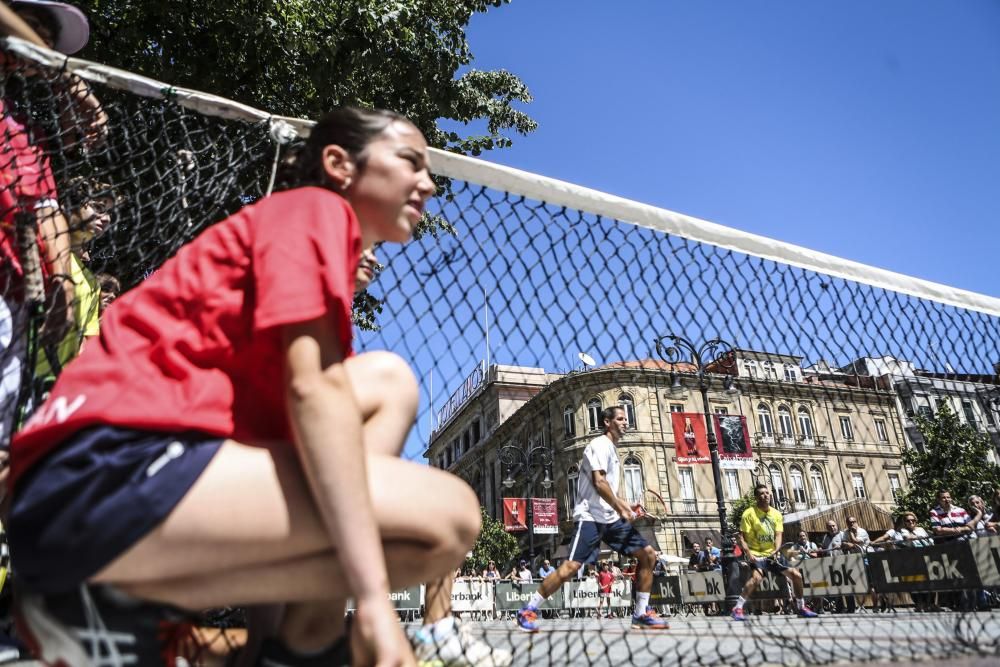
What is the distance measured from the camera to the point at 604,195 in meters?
3.81

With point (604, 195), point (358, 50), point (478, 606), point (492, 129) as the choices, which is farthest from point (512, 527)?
point (604, 195)

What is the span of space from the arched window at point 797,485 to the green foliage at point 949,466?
572 inches

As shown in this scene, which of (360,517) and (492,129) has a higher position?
(492,129)

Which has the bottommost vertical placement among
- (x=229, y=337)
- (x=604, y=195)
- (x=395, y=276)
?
(x=229, y=337)

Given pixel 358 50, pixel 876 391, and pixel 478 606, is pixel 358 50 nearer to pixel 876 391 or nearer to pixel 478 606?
pixel 876 391

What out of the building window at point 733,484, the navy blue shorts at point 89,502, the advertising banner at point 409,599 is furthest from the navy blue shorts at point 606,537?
the building window at point 733,484

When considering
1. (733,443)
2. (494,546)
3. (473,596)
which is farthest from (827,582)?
(494,546)

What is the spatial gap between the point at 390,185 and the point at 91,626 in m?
1.04

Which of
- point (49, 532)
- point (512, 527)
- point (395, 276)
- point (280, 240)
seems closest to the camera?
point (49, 532)

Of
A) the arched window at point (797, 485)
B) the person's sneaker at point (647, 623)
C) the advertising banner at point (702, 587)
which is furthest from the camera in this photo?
the arched window at point (797, 485)

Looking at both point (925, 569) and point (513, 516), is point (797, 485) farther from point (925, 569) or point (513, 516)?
point (925, 569)

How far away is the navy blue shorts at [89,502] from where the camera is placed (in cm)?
96

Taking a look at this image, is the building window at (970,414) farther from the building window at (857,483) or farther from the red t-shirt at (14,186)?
the building window at (857,483)

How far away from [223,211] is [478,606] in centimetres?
1603
